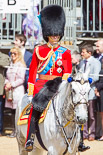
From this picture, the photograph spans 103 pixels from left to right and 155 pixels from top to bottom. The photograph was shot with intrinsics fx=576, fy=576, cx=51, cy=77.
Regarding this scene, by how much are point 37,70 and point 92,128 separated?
168 inches

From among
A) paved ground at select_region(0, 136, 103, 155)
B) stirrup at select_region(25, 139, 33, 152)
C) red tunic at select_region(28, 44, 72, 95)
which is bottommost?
paved ground at select_region(0, 136, 103, 155)

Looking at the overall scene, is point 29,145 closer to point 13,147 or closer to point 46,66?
point 46,66

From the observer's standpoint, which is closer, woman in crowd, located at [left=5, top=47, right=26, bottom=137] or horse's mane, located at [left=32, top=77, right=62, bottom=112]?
horse's mane, located at [left=32, top=77, right=62, bottom=112]

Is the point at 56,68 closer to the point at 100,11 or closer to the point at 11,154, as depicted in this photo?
the point at 11,154

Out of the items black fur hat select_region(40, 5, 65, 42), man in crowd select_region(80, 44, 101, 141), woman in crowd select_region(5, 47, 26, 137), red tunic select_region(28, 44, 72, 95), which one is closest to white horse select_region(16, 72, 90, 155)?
red tunic select_region(28, 44, 72, 95)

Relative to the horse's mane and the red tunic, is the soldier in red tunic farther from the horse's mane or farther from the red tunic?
the horse's mane

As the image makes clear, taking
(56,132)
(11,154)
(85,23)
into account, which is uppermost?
(85,23)

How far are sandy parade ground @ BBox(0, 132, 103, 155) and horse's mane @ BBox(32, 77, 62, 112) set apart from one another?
131 inches

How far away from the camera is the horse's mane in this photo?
716 cm

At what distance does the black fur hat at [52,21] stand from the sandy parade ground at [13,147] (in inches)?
129

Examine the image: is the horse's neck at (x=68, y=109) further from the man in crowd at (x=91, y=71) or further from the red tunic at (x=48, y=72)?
the man in crowd at (x=91, y=71)

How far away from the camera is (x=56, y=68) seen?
24.5ft

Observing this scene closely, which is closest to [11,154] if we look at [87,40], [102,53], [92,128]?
[92,128]

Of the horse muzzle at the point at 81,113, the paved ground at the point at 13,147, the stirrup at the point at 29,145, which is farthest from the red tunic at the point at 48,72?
the paved ground at the point at 13,147
